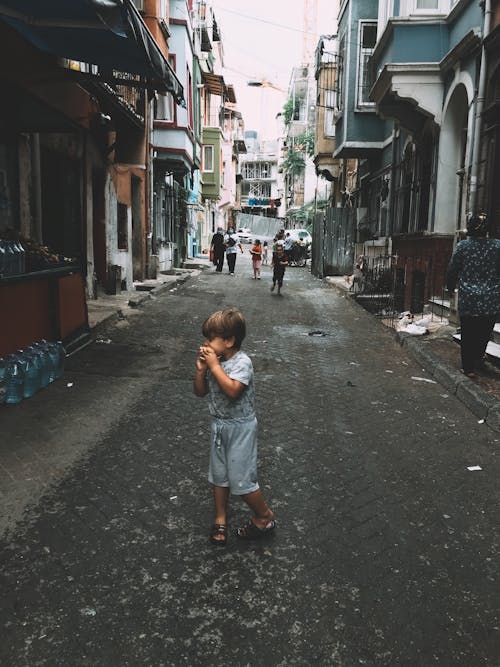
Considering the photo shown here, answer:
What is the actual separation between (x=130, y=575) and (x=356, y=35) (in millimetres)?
20326

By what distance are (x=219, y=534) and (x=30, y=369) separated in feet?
12.0

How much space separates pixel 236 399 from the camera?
324 centimetres

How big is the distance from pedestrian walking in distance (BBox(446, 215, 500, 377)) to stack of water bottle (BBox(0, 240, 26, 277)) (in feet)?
16.8

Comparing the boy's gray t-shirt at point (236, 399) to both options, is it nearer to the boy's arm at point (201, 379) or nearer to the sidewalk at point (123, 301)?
the boy's arm at point (201, 379)

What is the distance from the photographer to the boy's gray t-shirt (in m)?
3.23

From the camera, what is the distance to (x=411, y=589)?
3008 mm

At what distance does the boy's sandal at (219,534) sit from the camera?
133 inches

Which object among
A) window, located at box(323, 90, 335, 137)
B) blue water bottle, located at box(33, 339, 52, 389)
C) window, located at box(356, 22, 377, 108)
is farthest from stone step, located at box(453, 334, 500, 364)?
window, located at box(323, 90, 335, 137)

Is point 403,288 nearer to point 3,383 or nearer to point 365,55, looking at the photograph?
point 365,55

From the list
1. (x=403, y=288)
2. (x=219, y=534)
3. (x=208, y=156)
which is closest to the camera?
(x=219, y=534)

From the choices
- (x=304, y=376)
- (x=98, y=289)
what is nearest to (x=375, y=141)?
(x=98, y=289)

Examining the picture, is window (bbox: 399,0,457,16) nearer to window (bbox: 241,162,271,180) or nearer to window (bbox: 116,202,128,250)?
window (bbox: 116,202,128,250)

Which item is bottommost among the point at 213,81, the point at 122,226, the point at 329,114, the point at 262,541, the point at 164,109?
the point at 262,541

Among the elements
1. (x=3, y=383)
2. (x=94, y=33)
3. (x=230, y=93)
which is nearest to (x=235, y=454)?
(x=3, y=383)
